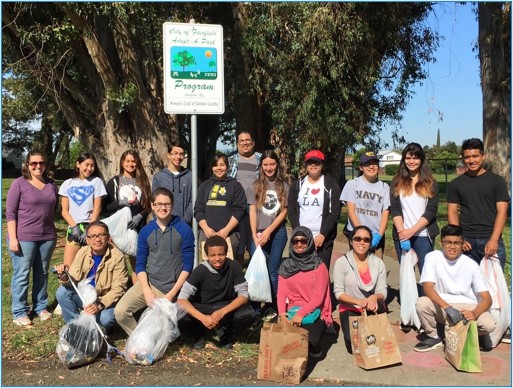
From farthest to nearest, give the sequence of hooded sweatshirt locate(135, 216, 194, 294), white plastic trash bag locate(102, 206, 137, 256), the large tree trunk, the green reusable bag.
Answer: the large tree trunk, white plastic trash bag locate(102, 206, 137, 256), hooded sweatshirt locate(135, 216, 194, 294), the green reusable bag

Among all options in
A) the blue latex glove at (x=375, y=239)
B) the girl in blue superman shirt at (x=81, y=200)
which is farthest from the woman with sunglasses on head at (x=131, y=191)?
the blue latex glove at (x=375, y=239)

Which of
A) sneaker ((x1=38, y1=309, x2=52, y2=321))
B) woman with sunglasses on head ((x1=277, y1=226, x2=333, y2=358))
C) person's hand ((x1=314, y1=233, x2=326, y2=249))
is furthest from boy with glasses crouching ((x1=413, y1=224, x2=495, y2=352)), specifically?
sneaker ((x1=38, y1=309, x2=52, y2=321))

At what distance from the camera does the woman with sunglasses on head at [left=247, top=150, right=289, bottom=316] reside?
217 inches

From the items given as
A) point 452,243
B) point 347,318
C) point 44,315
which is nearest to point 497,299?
point 452,243

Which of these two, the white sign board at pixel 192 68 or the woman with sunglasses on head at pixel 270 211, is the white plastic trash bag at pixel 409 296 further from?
the white sign board at pixel 192 68

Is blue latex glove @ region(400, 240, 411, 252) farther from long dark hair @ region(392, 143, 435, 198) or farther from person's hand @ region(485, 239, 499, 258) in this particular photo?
person's hand @ region(485, 239, 499, 258)

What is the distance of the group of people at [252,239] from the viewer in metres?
4.72

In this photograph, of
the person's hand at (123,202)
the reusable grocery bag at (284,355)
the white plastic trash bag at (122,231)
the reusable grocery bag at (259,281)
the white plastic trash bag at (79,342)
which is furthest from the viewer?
the person's hand at (123,202)

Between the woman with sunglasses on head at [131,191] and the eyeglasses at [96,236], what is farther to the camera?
the woman with sunglasses on head at [131,191]

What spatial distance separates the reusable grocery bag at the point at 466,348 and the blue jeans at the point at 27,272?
13.4 feet

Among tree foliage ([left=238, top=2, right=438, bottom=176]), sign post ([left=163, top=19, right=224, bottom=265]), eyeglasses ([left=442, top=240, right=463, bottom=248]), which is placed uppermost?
tree foliage ([left=238, top=2, right=438, bottom=176])

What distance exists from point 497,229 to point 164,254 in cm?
310

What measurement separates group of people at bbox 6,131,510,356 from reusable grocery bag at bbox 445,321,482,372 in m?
0.14

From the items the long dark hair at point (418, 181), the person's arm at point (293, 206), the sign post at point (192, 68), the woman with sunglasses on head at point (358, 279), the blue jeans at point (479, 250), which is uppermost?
the sign post at point (192, 68)
